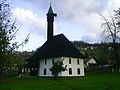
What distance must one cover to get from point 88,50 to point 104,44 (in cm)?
5909

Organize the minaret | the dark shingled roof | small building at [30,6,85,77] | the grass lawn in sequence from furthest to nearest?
the minaret < the dark shingled roof < small building at [30,6,85,77] < the grass lawn

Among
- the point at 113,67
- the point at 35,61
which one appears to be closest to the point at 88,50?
the point at 113,67

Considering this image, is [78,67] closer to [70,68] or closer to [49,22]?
[70,68]

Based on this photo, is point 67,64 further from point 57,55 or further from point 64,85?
point 64,85

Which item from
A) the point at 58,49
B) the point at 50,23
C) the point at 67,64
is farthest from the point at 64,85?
the point at 50,23

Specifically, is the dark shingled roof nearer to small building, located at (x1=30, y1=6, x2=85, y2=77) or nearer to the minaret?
small building, located at (x1=30, y1=6, x2=85, y2=77)

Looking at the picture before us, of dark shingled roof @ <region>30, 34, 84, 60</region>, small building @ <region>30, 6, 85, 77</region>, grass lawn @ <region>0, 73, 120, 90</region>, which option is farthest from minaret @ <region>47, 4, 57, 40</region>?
grass lawn @ <region>0, 73, 120, 90</region>

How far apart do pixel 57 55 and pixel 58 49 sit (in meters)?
2.27

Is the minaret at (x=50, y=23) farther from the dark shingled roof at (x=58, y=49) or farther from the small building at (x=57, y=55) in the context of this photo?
the dark shingled roof at (x=58, y=49)

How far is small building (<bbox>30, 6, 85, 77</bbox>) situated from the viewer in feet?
213

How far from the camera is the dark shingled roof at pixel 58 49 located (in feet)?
215

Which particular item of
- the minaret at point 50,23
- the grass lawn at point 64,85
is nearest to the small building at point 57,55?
the minaret at point 50,23

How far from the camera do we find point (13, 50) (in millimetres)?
13289

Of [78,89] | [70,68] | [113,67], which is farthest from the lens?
[113,67]
